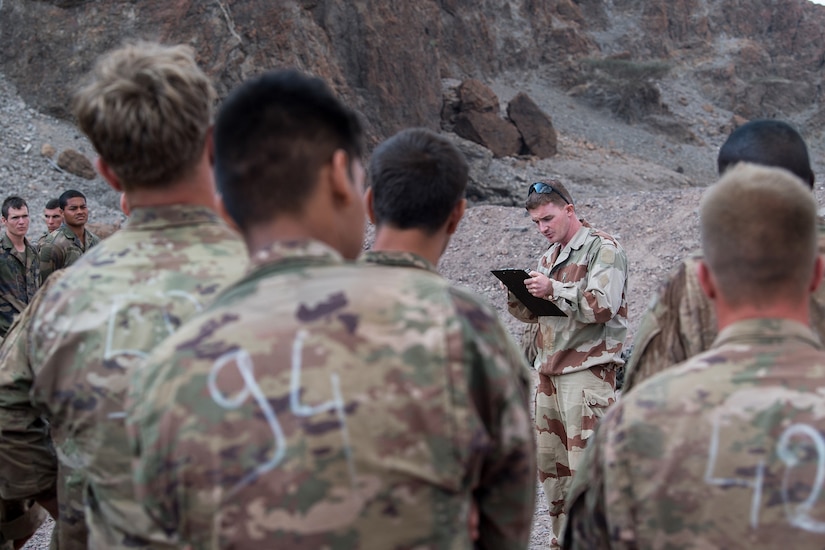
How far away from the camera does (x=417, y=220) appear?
2.39 metres

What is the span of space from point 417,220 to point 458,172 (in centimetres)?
20

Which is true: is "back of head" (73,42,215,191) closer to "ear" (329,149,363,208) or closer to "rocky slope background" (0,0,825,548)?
"ear" (329,149,363,208)

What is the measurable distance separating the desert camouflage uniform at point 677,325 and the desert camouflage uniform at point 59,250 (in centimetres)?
554

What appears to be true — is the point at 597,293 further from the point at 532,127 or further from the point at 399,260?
the point at 532,127

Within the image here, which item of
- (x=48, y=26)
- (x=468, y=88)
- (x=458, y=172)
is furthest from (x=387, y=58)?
(x=458, y=172)

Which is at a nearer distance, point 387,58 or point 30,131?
point 30,131

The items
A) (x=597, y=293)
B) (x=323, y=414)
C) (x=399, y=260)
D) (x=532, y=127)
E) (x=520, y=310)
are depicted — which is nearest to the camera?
(x=323, y=414)

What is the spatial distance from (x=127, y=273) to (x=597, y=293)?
2.95 m

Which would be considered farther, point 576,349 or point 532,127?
point 532,127

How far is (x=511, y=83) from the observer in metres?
32.7

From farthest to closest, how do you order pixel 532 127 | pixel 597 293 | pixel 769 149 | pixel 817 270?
pixel 532 127 → pixel 597 293 → pixel 769 149 → pixel 817 270

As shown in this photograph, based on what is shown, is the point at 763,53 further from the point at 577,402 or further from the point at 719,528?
the point at 719,528

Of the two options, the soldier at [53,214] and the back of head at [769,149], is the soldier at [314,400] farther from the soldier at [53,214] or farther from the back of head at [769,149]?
the soldier at [53,214]

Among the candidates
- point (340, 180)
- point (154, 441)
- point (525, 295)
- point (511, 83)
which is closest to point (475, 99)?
point (511, 83)
